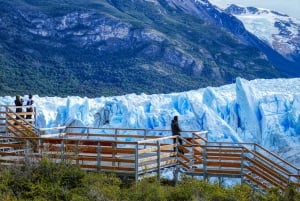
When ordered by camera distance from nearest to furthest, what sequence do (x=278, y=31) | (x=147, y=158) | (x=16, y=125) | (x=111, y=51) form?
1. (x=147, y=158)
2. (x=16, y=125)
3. (x=111, y=51)
4. (x=278, y=31)

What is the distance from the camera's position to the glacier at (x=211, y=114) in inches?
1123

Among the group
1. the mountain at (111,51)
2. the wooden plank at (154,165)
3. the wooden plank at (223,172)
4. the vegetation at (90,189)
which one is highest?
the mountain at (111,51)

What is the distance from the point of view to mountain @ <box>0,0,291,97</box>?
274 feet

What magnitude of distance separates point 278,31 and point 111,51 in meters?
63.3

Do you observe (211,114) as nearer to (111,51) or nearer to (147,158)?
(147,158)

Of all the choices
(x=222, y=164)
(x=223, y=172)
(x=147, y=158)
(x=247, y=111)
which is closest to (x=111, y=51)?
(x=247, y=111)

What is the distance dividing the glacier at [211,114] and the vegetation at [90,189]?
49.4 ft

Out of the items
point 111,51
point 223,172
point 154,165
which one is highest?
point 111,51

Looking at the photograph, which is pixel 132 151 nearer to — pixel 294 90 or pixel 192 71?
pixel 294 90

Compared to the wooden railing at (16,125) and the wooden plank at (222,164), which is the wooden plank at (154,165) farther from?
the wooden railing at (16,125)

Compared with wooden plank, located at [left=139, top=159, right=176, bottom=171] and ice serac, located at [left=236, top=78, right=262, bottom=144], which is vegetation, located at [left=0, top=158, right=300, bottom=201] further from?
ice serac, located at [left=236, top=78, right=262, bottom=144]

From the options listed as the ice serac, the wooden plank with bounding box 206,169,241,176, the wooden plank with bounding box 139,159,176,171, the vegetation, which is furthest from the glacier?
the vegetation

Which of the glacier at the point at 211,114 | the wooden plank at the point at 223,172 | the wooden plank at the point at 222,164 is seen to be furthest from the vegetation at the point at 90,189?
the glacier at the point at 211,114

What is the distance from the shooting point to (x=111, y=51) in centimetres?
9812
